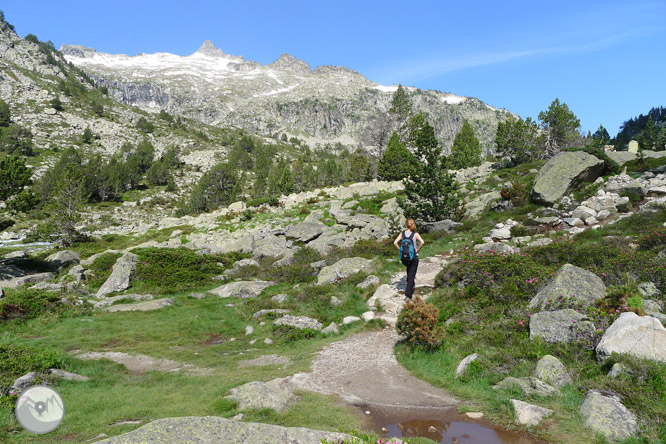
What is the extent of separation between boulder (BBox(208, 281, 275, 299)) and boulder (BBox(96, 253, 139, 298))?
5.53 metres

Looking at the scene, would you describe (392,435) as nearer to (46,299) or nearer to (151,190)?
(46,299)

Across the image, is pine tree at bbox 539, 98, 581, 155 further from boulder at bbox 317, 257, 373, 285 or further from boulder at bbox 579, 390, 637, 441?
boulder at bbox 579, 390, 637, 441

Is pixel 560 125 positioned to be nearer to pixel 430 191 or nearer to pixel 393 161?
pixel 393 161

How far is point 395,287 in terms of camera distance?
15680 millimetres

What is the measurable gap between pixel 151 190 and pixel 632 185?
11338cm

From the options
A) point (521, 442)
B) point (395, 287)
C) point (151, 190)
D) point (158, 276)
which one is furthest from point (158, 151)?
point (521, 442)

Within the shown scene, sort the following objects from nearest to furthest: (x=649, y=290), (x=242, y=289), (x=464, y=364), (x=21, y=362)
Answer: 1. (x=464, y=364)
2. (x=21, y=362)
3. (x=649, y=290)
4. (x=242, y=289)

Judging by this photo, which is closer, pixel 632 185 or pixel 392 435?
pixel 392 435

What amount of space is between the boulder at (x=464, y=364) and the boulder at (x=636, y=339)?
2.58 metres

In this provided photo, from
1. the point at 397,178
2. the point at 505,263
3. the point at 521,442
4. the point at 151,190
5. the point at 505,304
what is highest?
the point at 151,190

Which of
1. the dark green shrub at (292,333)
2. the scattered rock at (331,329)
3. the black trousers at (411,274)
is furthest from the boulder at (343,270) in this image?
the black trousers at (411,274)

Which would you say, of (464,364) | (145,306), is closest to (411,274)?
(464,364)

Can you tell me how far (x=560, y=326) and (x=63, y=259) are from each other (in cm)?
3774

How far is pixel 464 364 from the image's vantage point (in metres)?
8.66
